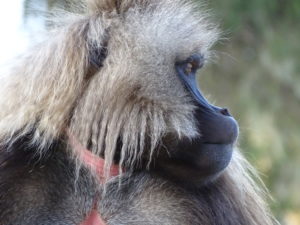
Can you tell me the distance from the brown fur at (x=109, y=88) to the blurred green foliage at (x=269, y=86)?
3218 millimetres

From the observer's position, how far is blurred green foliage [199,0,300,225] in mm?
5305

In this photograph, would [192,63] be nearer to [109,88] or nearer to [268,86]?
[109,88]

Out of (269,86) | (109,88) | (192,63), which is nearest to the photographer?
(109,88)

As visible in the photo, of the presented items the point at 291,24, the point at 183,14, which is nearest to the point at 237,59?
the point at 291,24

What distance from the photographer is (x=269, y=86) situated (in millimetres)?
5492

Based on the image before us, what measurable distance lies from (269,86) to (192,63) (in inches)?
133

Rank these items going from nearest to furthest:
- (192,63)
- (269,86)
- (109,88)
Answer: (109,88) < (192,63) < (269,86)

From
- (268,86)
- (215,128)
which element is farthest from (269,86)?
(215,128)

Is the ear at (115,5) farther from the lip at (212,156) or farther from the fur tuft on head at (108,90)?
the lip at (212,156)

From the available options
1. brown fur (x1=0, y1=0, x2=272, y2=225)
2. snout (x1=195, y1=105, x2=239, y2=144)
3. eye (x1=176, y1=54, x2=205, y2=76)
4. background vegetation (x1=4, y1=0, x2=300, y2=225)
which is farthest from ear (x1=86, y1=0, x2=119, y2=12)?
background vegetation (x1=4, y1=0, x2=300, y2=225)

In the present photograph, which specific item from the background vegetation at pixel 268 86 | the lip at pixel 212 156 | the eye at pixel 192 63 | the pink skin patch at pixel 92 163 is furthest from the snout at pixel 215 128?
the background vegetation at pixel 268 86

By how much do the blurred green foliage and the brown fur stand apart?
10.6ft

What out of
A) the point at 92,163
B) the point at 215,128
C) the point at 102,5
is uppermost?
the point at 102,5

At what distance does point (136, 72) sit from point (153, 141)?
167 millimetres
